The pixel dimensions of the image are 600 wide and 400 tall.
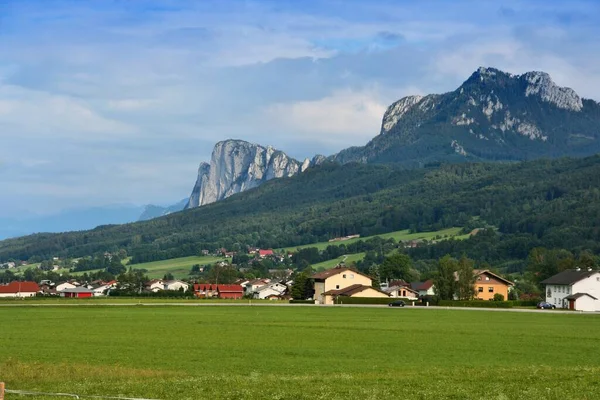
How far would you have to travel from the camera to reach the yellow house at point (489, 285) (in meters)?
124

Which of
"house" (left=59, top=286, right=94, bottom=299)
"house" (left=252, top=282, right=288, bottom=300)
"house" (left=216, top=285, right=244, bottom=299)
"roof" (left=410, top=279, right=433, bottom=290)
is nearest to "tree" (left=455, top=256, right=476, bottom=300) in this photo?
"roof" (left=410, top=279, right=433, bottom=290)

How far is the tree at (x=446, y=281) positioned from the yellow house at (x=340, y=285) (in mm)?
14452

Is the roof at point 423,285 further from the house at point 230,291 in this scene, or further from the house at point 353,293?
the house at point 230,291

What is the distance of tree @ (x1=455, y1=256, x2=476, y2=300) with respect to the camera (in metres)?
110

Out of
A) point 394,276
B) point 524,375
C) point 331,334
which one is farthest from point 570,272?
point 524,375

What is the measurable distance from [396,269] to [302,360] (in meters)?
131

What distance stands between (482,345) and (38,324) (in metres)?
31.5

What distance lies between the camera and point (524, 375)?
84.0ft

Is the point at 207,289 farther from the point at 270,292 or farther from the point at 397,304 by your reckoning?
the point at 397,304

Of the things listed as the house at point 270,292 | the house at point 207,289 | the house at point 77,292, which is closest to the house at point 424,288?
the house at point 270,292

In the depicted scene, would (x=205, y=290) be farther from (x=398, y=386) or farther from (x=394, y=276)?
(x=398, y=386)

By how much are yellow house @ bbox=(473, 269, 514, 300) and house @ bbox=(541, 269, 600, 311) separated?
1225 centimetres

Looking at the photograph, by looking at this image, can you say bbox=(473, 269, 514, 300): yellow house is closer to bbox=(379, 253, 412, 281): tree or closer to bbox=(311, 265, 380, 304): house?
Answer: bbox=(311, 265, 380, 304): house

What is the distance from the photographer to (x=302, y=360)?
32.8 meters
